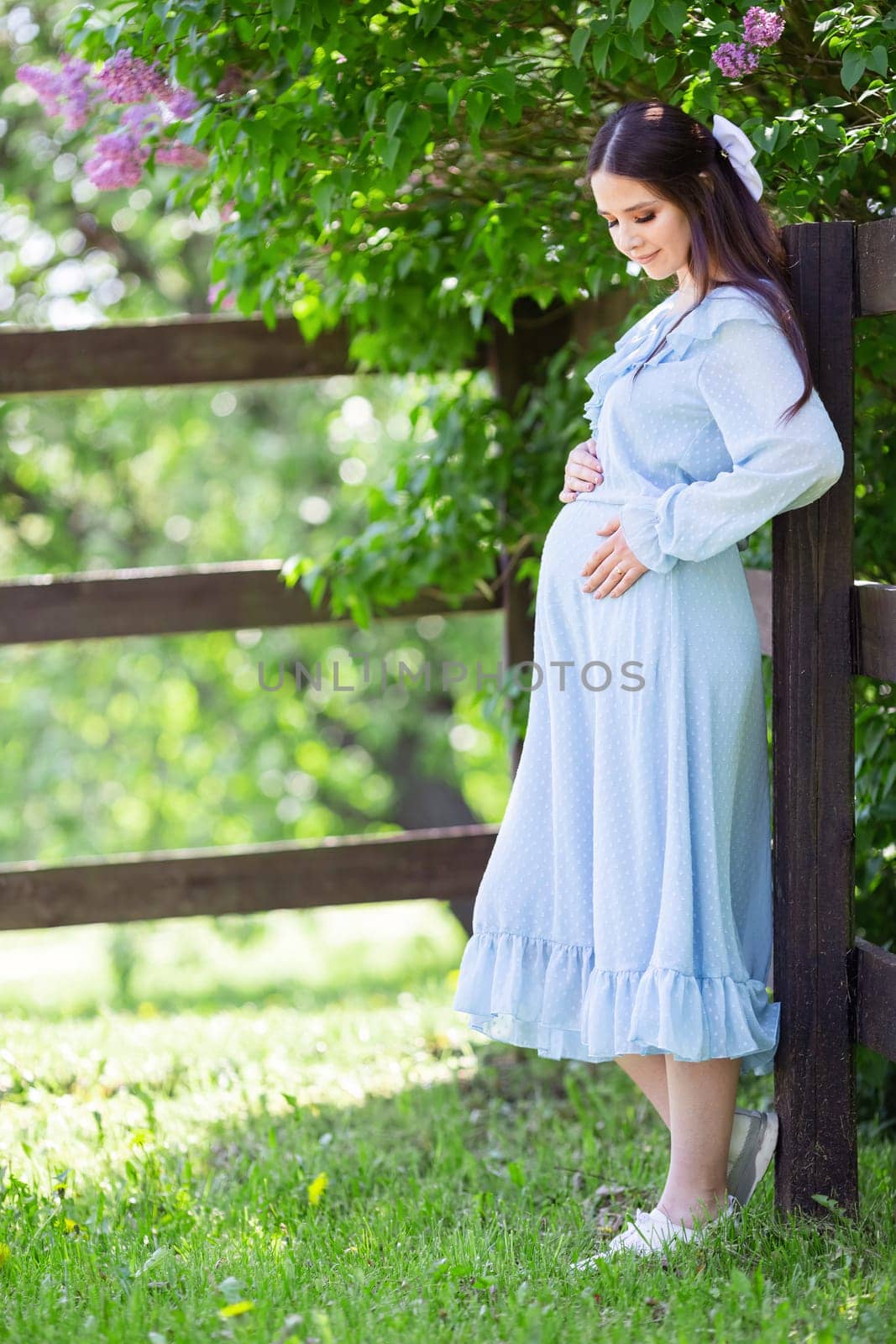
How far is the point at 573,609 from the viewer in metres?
2.13

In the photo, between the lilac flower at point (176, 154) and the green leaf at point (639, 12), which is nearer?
the green leaf at point (639, 12)

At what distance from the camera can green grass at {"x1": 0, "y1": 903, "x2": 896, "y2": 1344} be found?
1.77 meters

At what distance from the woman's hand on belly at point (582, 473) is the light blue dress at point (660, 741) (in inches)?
0.9

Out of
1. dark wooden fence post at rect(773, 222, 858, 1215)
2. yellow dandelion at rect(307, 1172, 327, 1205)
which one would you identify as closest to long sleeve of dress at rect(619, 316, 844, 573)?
dark wooden fence post at rect(773, 222, 858, 1215)

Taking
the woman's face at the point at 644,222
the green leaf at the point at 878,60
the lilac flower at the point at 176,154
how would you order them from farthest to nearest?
the lilac flower at the point at 176,154 → the woman's face at the point at 644,222 → the green leaf at the point at 878,60

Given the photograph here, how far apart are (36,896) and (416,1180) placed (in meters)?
1.42

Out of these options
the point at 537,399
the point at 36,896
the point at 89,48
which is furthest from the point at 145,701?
the point at 89,48

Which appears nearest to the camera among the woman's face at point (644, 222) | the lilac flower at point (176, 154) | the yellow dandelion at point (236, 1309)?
the yellow dandelion at point (236, 1309)

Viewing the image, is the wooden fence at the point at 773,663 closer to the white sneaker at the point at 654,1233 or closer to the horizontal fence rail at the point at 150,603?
the horizontal fence rail at the point at 150,603

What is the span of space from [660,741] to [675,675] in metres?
0.11

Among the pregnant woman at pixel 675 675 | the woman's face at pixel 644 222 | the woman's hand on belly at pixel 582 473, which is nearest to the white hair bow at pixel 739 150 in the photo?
the pregnant woman at pixel 675 675

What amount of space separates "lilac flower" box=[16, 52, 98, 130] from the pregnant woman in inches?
54.1

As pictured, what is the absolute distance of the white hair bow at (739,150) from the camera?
194cm

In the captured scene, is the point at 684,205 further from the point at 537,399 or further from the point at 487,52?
the point at 537,399
